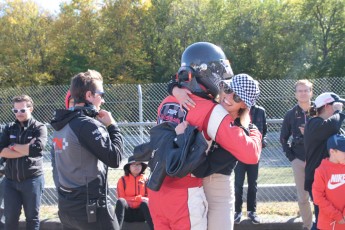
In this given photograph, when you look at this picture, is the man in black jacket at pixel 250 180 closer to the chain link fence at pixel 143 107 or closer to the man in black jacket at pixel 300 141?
the man in black jacket at pixel 300 141

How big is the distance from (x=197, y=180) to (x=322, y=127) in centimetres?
235

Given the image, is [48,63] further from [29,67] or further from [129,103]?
[129,103]

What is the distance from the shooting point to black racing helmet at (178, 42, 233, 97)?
3.40 meters

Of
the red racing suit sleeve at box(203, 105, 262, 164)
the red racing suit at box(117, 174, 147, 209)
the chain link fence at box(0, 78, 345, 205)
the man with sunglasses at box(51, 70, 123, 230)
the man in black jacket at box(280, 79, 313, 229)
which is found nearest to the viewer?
the red racing suit sleeve at box(203, 105, 262, 164)

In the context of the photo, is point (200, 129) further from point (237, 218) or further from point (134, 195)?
point (237, 218)

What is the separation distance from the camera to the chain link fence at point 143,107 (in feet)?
31.1

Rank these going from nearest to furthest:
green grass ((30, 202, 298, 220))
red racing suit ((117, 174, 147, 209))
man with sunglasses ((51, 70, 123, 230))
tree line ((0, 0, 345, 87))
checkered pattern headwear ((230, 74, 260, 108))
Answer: checkered pattern headwear ((230, 74, 260, 108))
man with sunglasses ((51, 70, 123, 230))
red racing suit ((117, 174, 147, 209))
green grass ((30, 202, 298, 220))
tree line ((0, 0, 345, 87))

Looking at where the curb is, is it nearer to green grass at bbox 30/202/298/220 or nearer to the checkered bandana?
green grass at bbox 30/202/298/220

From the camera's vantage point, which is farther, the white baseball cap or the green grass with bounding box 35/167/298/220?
the green grass with bounding box 35/167/298/220

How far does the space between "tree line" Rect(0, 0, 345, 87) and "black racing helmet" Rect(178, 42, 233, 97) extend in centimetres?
2766

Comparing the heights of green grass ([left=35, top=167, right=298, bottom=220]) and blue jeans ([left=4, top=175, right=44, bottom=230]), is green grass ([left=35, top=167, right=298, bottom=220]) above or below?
below

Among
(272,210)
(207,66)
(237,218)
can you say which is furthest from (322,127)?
(272,210)

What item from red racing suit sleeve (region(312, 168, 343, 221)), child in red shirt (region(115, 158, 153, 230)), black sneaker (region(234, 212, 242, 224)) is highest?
red racing suit sleeve (region(312, 168, 343, 221))

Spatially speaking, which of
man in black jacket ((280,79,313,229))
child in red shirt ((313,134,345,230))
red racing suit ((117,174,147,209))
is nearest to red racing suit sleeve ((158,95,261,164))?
child in red shirt ((313,134,345,230))
